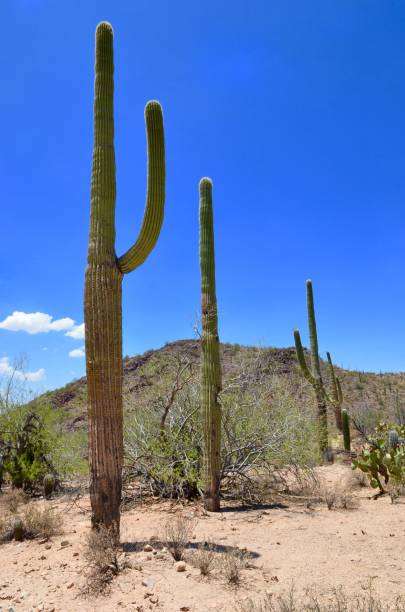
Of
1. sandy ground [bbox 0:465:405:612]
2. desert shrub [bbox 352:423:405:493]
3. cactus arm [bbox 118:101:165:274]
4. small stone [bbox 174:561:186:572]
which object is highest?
cactus arm [bbox 118:101:165:274]

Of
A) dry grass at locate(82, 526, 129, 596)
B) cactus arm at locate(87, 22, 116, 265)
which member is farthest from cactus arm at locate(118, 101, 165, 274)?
dry grass at locate(82, 526, 129, 596)

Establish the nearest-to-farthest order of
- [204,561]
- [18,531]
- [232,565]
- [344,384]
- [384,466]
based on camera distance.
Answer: [232,565]
[204,561]
[18,531]
[384,466]
[344,384]

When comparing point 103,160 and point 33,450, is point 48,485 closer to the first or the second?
point 33,450

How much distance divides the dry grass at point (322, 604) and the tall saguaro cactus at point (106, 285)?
7.60 feet

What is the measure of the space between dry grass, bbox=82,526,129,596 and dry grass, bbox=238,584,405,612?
1.41 metres

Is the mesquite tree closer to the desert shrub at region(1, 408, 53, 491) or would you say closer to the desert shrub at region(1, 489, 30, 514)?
the desert shrub at region(1, 408, 53, 491)

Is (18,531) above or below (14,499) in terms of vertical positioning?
above

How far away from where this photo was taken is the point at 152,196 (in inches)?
283

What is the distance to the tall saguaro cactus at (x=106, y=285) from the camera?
19.8 feet

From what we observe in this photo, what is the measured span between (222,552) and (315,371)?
36.4ft

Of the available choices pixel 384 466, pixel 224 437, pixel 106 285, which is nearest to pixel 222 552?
pixel 106 285

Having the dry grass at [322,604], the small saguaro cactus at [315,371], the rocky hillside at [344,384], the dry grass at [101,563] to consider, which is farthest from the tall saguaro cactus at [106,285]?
the rocky hillside at [344,384]

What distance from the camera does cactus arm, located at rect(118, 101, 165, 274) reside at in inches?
265

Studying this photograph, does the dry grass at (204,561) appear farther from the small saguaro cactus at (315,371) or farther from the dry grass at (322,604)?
the small saguaro cactus at (315,371)
